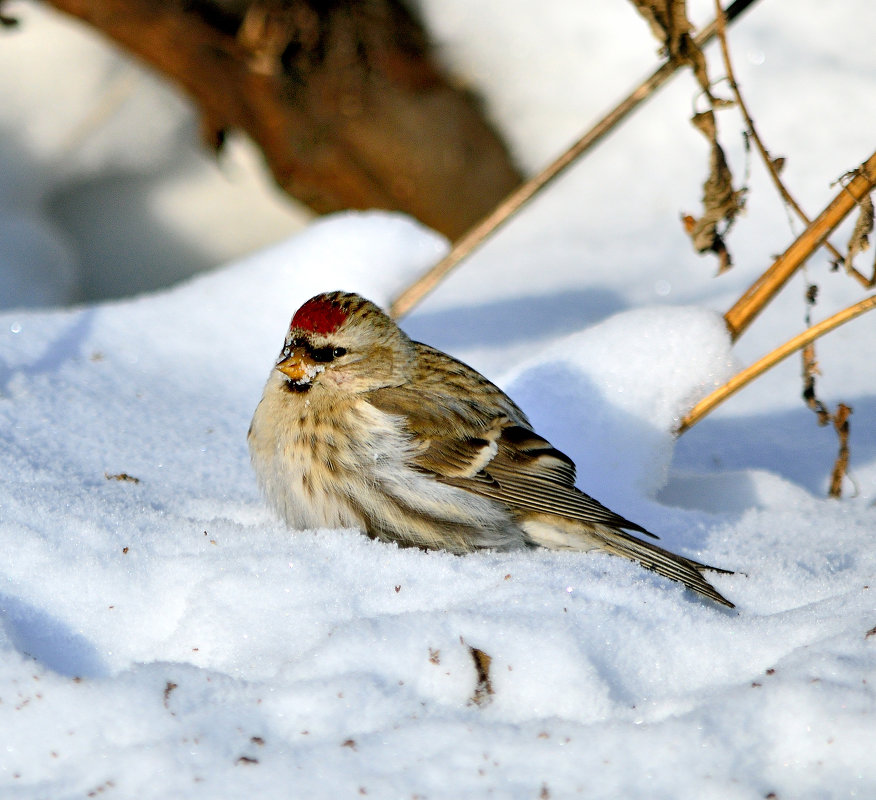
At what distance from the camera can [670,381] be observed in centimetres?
245

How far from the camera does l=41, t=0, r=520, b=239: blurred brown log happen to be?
4094mm

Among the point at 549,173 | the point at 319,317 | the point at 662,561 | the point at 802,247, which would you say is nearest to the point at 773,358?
the point at 802,247

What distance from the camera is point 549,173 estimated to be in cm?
264

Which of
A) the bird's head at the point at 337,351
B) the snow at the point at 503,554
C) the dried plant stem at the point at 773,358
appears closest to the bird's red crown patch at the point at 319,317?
the bird's head at the point at 337,351

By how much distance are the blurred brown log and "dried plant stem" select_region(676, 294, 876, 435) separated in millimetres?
2420

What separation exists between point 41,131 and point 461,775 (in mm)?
4117

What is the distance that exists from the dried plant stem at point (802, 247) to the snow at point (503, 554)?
71mm

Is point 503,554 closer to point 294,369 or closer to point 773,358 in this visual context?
point 294,369

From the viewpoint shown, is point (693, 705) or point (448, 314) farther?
point (448, 314)

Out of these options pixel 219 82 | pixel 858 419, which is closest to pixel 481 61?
pixel 219 82

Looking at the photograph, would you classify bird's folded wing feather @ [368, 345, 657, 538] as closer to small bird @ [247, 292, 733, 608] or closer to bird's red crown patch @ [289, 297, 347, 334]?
small bird @ [247, 292, 733, 608]

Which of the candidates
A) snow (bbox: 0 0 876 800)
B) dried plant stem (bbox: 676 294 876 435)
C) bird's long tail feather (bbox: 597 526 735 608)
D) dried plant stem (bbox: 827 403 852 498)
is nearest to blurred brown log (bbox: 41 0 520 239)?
snow (bbox: 0 0 876 800)

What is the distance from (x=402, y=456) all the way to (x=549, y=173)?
3.32 ft

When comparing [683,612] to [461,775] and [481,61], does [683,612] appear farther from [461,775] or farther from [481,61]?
[481,61]
